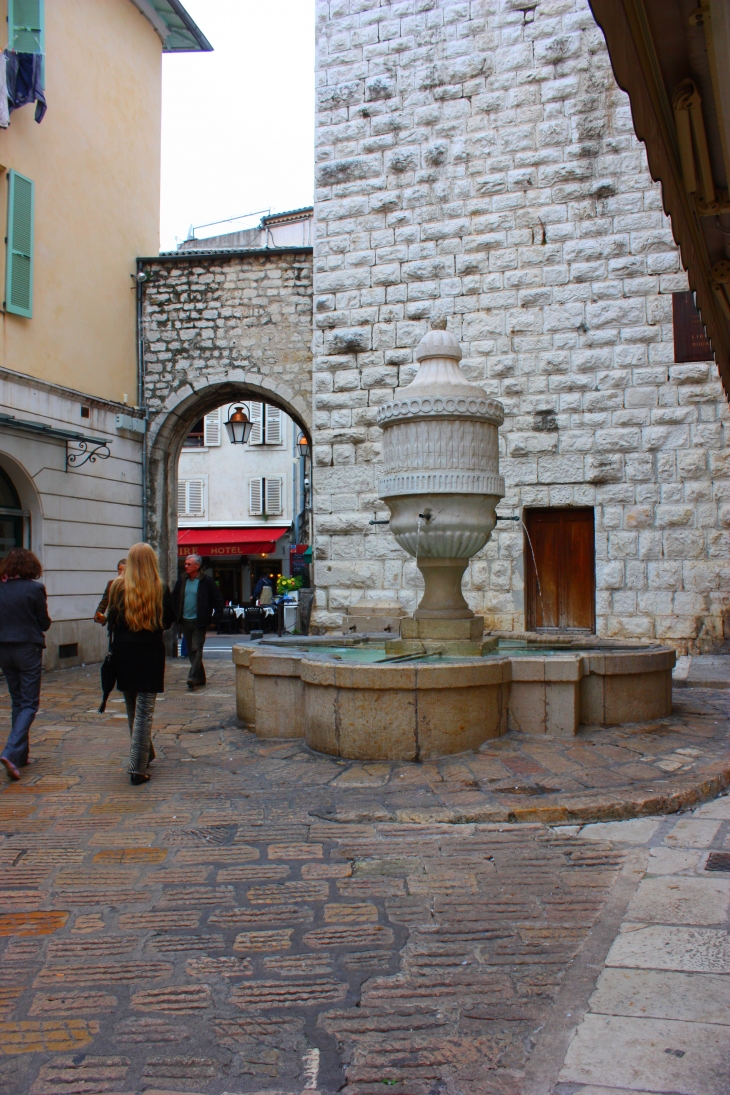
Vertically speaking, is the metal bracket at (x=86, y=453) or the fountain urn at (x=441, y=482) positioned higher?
the metal bracket at (x=86, y=453)

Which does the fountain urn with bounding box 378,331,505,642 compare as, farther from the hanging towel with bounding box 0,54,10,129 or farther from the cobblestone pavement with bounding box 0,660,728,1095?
the hanging towel with bounding box 0,54,10,129

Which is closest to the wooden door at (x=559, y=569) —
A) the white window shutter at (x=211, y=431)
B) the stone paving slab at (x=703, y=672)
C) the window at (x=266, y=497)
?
the stone paving slab at (x=703, y=672)

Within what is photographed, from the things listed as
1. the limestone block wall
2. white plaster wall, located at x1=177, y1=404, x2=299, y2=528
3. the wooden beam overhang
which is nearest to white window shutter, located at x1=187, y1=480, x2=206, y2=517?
white plaster wall, located at x1=177, y1=404, x2=299, y2=528

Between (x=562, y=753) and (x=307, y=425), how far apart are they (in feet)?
28.8

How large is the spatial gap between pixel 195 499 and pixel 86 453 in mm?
15749

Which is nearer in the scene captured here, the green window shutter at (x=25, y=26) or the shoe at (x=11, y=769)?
the shoe at (x=11, y=769)

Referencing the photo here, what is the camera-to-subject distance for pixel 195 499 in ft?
90.8

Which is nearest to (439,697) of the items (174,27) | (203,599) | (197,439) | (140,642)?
(140,642)

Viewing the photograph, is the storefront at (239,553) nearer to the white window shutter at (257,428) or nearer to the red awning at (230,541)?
the red awning at (230,541)

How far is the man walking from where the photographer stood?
9195 mm

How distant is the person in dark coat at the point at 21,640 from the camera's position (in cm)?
536

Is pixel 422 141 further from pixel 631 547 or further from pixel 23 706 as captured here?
pixel 23 706

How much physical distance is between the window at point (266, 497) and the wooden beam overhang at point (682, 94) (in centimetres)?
2305

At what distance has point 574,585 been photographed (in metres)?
10.2
